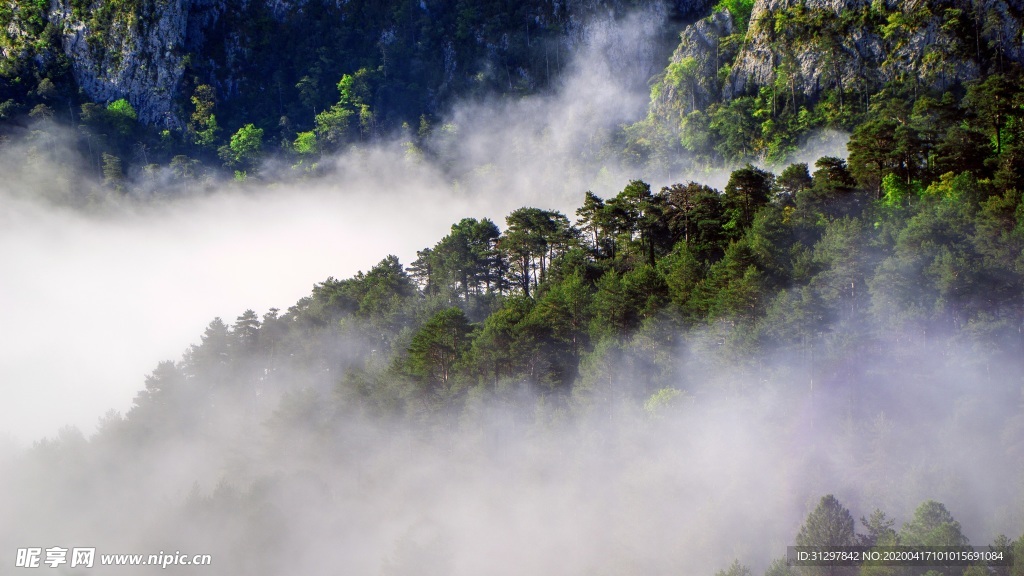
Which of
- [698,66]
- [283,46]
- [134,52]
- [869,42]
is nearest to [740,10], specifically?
[698,66]

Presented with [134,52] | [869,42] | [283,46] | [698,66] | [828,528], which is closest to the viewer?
[828,528]

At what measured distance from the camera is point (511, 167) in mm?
165875

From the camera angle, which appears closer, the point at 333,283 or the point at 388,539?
the point at 388,539

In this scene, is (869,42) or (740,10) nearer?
(869,42)

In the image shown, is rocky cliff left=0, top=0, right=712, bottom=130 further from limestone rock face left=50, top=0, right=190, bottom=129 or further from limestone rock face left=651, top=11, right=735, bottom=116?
limestone rock face left=651, top=11, right=735, bottom=116

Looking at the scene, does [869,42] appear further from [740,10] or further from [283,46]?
[283,46]

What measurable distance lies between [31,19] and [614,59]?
122 metres

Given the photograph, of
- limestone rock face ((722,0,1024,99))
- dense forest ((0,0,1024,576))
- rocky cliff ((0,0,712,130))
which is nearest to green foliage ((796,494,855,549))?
dense forest ((0,0,1024,576))

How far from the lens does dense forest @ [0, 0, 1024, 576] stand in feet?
183

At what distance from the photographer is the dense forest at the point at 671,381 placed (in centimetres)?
5588

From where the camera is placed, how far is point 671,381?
66.6m

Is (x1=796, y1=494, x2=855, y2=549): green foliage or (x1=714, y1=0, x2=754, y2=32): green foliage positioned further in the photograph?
(x1=714, y1=0, x2=754, y2=32): green foliage

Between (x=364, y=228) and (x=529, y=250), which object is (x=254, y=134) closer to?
→ (x=364, y=228)

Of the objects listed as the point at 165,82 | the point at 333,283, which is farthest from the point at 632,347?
the point at 165,82
